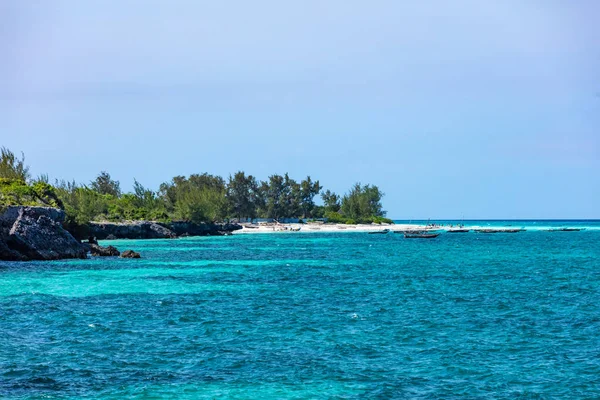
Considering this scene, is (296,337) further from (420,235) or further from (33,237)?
(420,235)

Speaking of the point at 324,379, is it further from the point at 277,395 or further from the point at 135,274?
the point at 135,274

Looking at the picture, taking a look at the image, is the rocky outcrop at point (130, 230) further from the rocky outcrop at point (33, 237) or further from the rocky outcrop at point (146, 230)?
the rocky outcrop at point (33, 237)

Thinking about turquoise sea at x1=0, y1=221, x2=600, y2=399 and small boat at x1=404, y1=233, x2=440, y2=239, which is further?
small boat at x1=404, y1=233, x2=440, y2=239

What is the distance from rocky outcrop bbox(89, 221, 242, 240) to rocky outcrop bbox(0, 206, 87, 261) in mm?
41895

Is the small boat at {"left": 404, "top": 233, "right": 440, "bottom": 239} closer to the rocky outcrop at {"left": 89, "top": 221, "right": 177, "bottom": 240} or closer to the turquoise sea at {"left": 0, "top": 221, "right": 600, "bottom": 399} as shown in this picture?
the rocky outcrop at {"left": 89, "top": 221, "right": 177, "bottom": 240}

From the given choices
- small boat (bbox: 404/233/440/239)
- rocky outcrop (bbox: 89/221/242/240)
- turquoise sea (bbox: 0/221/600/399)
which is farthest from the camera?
small boat (bbox: 404/233/440/239)

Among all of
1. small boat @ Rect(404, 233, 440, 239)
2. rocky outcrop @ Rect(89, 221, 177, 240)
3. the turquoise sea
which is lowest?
the turquoise sea

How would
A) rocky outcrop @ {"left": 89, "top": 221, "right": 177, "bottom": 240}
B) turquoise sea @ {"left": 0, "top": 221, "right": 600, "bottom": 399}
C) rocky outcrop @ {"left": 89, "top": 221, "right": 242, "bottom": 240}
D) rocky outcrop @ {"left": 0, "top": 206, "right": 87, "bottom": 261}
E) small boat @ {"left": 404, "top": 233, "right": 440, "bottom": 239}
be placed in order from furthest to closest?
small boat @ {"left": 404, "top": 233, "right": 440, "bottom": 239} → rocky outcrop @ {"left": 89, "top": 221, "right": 242, "bottom": 240} → rocky outcrop @ {"left": 89, "top": 221, "right": 177, "bottom": 240} → rocky outcrop @ {"left": 0, "top": 206, "right": 87, "bottom": 261} → turquoise sea @ {"left": 0, "top": 221, "right": 600, "bottom": 399}

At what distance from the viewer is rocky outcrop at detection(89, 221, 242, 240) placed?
13138cm

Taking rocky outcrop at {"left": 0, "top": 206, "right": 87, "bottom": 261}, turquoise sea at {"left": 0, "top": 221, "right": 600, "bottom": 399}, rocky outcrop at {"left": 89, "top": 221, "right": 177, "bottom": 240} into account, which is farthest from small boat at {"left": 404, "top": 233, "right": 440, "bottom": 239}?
turquoise sea at {"left": 0, "top": 221, "right": 600, "bottom": 399}

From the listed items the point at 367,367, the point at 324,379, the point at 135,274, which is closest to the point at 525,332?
the point at 367,367

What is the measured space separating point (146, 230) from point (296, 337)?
116 m

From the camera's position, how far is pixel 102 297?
42.2 meters

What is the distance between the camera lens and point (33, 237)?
71.4 meters
